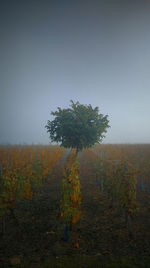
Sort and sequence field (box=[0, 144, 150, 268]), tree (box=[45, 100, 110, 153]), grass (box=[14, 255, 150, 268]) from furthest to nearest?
tree (box=[45, 100, 110, 153]) < field (box=[0, 144, 150, 268]) < grass (box=[14, 255, 150, 268])

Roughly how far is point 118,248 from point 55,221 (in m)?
3.55

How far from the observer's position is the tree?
61.3ft

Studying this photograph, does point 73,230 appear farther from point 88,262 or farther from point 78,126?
point 78,126

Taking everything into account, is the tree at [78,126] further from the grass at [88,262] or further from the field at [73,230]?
the grass at [88,262]

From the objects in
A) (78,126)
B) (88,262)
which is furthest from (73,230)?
(78,126)

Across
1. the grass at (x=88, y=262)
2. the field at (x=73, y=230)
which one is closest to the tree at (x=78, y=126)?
the field at (x=73, y=230)

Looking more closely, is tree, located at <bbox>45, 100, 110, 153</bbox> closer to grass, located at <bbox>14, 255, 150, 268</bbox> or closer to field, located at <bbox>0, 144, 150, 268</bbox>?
field, located at <bbox>0, 144, 150, 268</bbox>

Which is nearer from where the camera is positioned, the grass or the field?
the grass

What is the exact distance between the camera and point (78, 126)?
1872 centimetres

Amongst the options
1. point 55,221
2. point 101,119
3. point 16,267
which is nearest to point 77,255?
point 16,267

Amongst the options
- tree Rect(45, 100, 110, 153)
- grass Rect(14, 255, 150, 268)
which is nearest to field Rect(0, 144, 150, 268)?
grass Rect(14, 255, 150, 268)

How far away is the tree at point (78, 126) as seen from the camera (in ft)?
61.3

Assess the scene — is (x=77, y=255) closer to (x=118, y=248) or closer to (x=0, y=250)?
(x=118, y=248)

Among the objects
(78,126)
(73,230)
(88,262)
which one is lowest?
(73,230)
